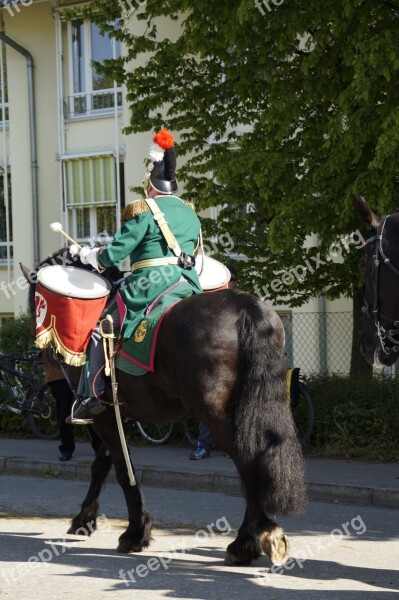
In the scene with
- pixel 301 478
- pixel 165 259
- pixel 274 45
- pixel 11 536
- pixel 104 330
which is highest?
pixel 274 45

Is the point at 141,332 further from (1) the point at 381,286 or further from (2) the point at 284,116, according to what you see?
(2) the point at 284,116

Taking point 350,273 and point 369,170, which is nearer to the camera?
point 369,170

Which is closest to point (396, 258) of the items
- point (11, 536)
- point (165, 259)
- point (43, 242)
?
point (165, 259)

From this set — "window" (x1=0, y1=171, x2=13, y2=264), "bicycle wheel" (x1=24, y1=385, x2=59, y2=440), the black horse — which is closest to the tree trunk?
"bicycle wheel" (x1=24, y1=385, x2=59, y2=440)

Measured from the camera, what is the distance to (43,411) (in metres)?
15.1

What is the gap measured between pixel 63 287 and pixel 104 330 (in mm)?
592

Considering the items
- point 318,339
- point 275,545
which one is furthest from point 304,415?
point 275,545

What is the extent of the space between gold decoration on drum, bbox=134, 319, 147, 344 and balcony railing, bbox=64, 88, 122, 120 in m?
18.5

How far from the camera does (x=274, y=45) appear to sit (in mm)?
13258

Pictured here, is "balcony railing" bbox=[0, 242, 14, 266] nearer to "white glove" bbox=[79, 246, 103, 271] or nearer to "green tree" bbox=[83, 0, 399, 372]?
"green tree" bbox=[83, 0, 399, 372]

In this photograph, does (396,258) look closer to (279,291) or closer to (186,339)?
(186,339)

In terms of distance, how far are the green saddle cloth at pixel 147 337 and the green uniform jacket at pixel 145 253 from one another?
0.09 ft

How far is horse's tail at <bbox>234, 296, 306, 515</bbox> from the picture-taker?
6.22m

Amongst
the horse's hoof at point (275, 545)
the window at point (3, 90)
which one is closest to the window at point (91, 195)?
the window at point (3, 90)
